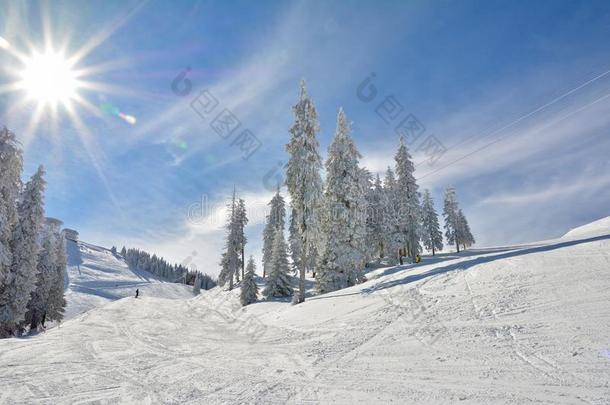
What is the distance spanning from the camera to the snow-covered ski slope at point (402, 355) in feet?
18.4

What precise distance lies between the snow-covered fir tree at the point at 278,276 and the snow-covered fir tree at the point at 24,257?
20024 mm

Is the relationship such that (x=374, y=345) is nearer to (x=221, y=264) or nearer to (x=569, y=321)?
(x=569, y=321)

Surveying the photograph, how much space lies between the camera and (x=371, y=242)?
44531 millimetres

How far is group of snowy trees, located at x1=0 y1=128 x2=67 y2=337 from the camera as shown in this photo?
20.7m

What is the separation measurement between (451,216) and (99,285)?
88.9 meters

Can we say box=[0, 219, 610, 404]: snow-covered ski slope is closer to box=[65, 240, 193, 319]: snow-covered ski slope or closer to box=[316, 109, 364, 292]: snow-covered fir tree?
box=[316, 109, 364, 292]: snow-covered fir tree

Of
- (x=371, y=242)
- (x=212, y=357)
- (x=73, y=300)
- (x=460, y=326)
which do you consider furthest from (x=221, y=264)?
(x=460, y=326)

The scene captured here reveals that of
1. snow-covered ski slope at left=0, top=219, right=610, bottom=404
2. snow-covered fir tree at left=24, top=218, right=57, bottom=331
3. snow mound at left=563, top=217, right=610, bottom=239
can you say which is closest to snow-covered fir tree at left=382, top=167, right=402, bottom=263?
snow mound at left=563, top=217, right=610, bottom=239

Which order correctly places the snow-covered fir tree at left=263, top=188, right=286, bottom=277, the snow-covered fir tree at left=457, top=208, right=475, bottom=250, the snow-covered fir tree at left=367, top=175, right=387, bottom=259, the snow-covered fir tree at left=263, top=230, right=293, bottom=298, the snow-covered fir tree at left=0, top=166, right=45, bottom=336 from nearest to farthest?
the snow-covered fir tree at left=0, top=166, right=45, bottom=336
the snow-covered fir tree at left=263, top=230, right=293, bottom=298
the snow-covered fir tree at left=367, top=175, right=387, bottom=259
the snow-covered fir tree at left=263, top=188, right=286, bottom=277
the snow-covered fir tree at left=457, top=208, right=475, bottom=250

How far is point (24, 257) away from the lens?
25.4 meters

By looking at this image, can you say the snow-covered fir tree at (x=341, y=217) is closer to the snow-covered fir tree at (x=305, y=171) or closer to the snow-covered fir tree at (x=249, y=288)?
the snow-covered fir tree at (x=305, y=171)

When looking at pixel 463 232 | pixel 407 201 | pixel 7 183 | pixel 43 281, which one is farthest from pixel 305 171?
pixel 463 232

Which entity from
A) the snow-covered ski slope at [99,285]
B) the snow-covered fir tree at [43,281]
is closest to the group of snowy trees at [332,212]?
the snow-covered fir tree at [43,281]

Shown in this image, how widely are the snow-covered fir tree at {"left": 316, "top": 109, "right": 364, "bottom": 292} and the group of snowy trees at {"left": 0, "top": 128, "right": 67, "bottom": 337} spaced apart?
2194 cm
